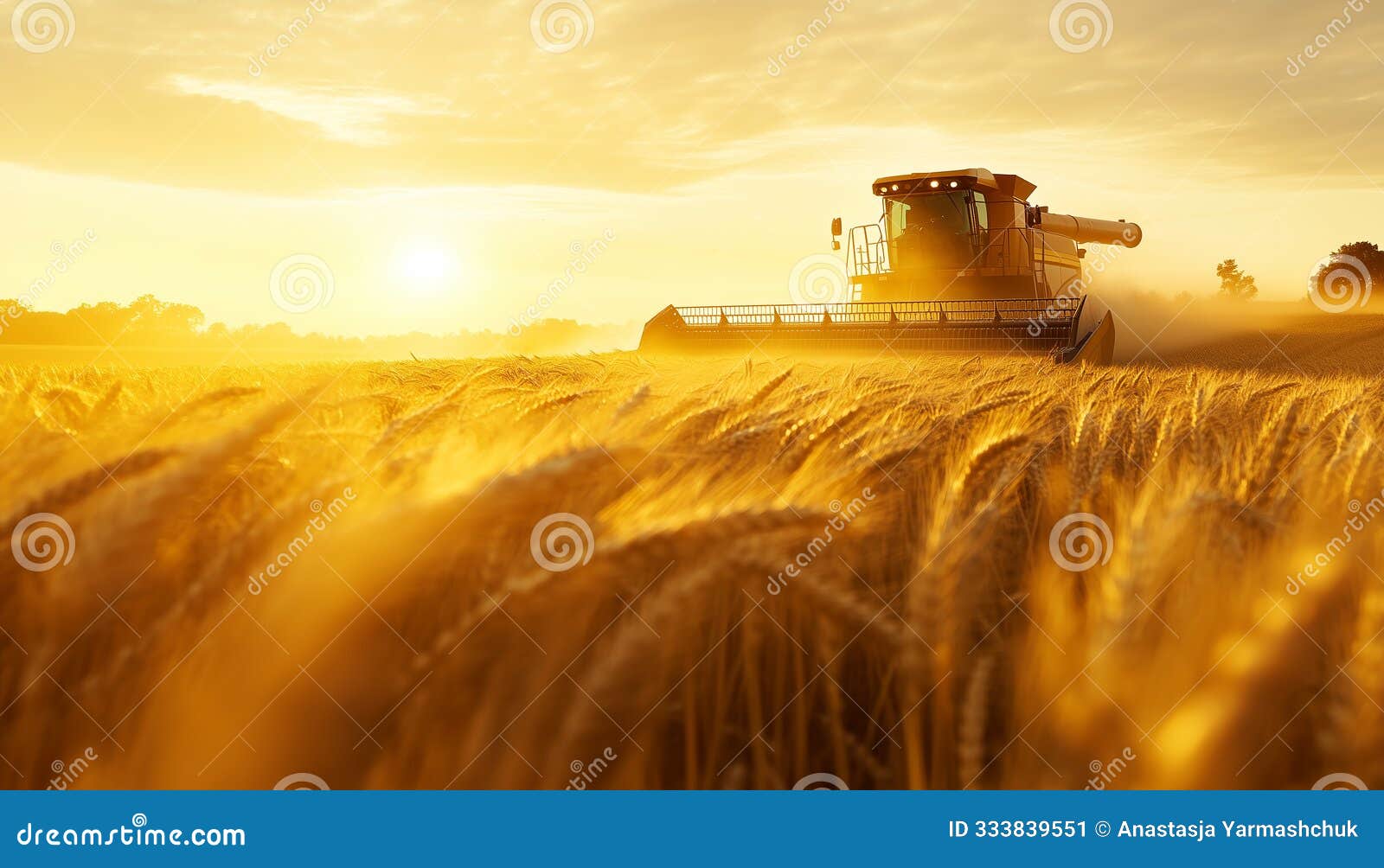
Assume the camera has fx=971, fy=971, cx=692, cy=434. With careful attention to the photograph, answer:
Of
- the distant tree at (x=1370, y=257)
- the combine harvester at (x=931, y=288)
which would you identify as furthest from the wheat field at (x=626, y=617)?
the distant tree at (x=1370, y=257)

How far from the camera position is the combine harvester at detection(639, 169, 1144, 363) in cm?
1223

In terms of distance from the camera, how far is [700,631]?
67.6 inches

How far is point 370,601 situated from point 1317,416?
2735 millimetres

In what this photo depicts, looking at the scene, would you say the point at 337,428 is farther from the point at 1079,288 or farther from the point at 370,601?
the point at 1079,288

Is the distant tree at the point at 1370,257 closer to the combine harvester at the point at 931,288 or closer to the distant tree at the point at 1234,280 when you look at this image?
the distant tree at the point at 1234,280

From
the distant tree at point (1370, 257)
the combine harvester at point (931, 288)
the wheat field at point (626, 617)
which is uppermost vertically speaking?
the distant tree at point (1370, 257)

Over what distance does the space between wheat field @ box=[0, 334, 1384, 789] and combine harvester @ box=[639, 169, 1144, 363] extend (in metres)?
9.95

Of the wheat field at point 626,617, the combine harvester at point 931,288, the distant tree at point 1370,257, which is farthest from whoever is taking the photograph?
the distant tree at point 1370,257

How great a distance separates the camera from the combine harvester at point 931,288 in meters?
12.2

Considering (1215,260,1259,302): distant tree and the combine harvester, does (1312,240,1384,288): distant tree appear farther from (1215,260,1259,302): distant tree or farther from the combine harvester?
the combine harvester

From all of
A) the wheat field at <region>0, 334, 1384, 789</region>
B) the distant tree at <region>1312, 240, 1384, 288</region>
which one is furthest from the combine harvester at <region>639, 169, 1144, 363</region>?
the distant tree at <region>1312, 240, 1384, 288</region>

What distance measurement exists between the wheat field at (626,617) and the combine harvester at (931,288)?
9.95m

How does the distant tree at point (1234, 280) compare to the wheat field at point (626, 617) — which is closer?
the wheat field at point (626, 617)

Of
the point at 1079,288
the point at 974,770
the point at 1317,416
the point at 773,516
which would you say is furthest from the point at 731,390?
the point at 1079,288
